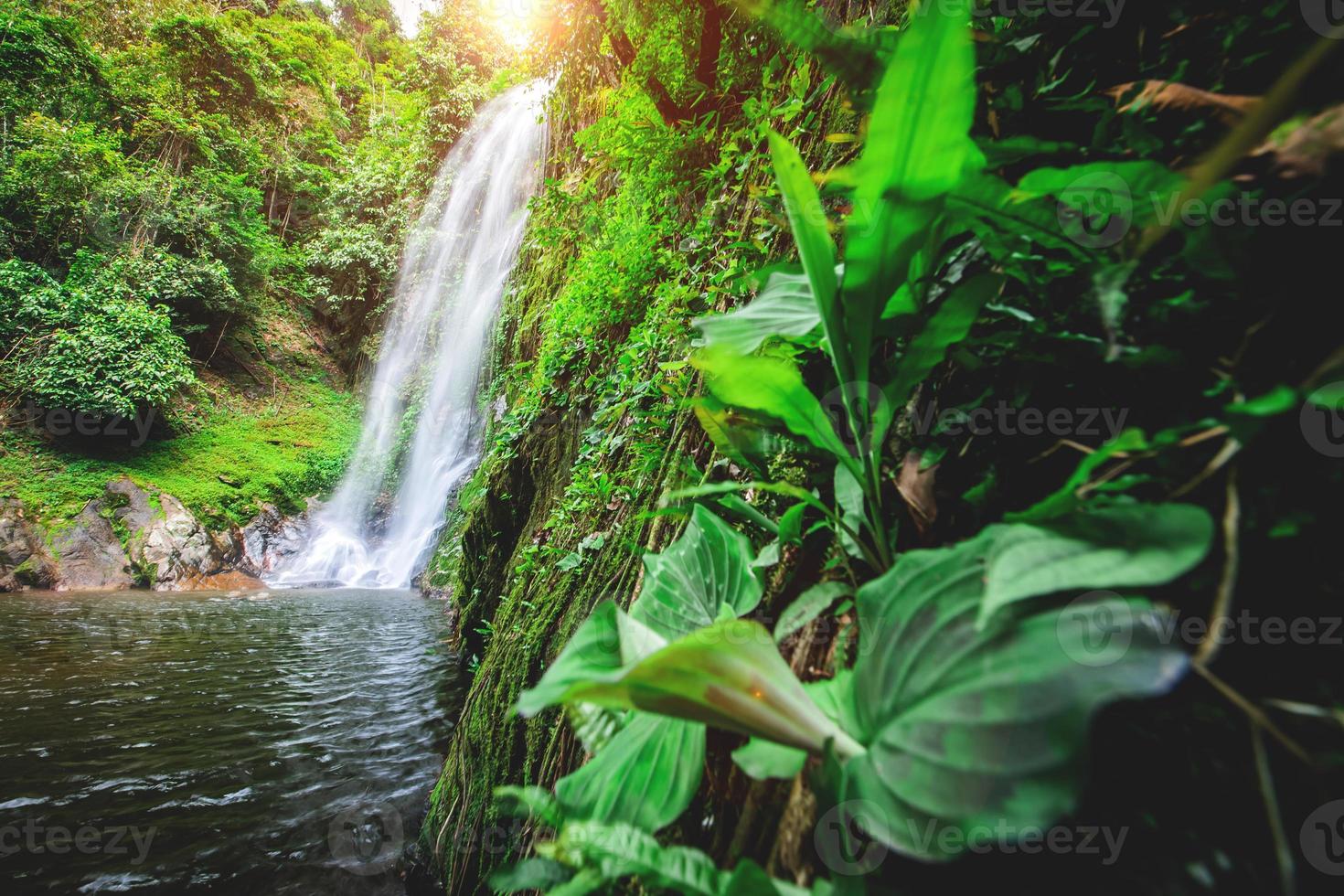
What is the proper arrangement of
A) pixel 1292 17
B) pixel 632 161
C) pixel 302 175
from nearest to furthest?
pixel 1292 17, pixel 632 161, pixel 302 175

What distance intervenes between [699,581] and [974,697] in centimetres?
53

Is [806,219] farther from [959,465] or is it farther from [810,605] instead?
[810,605]

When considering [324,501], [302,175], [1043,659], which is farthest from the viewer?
[302,175]

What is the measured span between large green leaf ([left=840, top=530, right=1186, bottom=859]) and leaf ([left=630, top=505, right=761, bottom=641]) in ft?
1.08

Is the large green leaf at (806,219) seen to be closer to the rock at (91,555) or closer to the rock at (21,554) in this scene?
the rock at (91,555)

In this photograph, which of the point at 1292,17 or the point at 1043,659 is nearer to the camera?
the point at 1043,659

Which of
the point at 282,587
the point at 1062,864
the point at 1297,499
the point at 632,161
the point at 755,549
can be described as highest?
the point at 632,161

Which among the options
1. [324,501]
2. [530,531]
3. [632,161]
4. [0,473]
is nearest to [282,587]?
[324,501]

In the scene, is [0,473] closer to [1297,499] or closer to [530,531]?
[530,531]

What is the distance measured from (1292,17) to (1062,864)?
0.96 metres

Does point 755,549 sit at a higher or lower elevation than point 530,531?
higher

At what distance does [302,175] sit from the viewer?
14430 millimetres

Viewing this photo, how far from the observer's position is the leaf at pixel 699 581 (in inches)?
31.7

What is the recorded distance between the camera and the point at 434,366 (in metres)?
10.9
